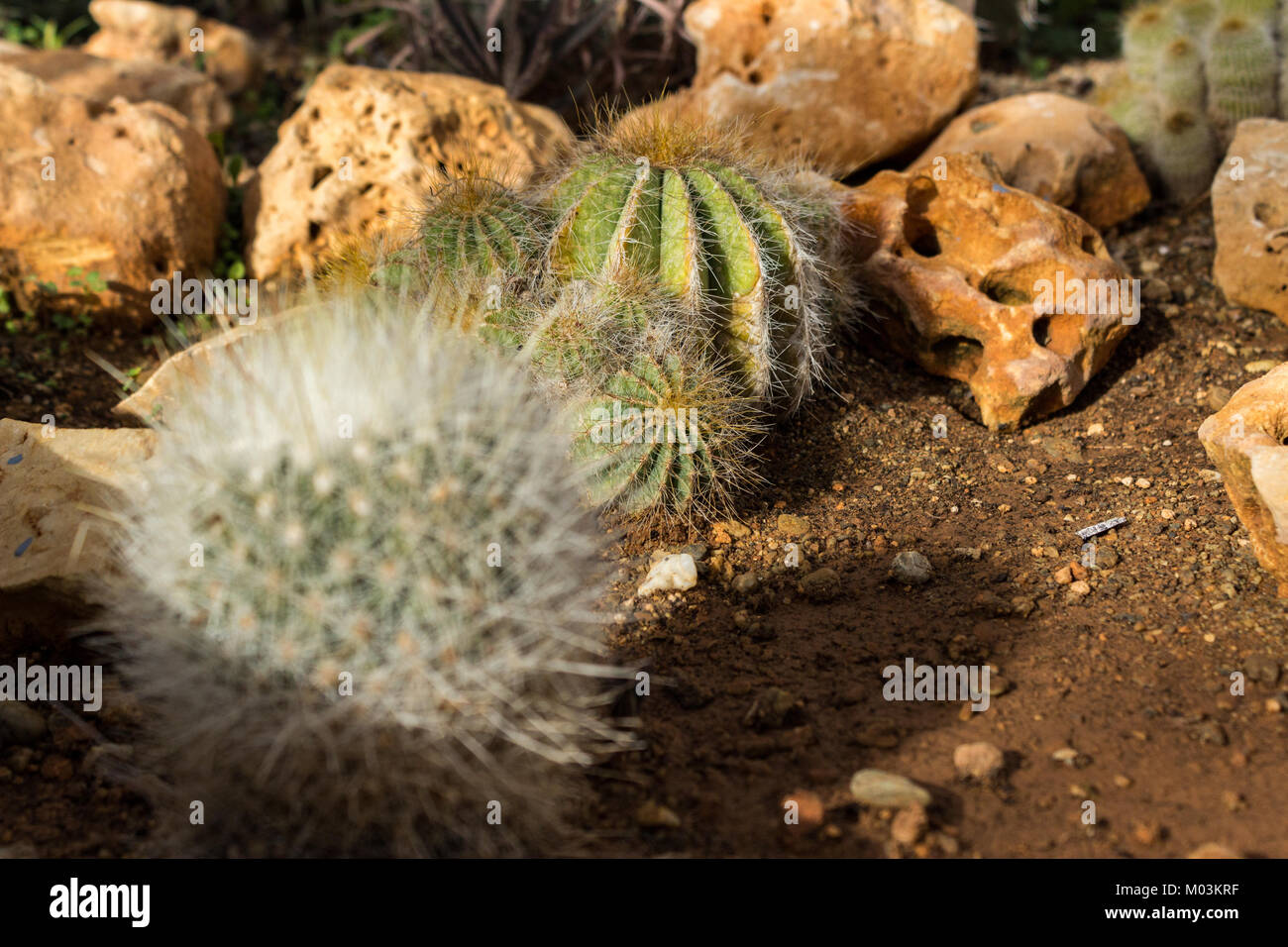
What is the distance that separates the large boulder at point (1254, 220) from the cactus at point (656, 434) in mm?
2719

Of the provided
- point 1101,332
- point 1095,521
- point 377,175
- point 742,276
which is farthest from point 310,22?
point 1095,521

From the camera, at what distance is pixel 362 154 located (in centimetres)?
539

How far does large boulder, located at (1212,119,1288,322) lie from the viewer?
4.93 m

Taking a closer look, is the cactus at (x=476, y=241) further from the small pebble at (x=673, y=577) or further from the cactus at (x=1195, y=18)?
the cactus at (x=1195, y=18)

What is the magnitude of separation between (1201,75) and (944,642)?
4.29m

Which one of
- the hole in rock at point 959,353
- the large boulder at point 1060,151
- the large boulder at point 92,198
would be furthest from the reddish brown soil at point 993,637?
the large boulder at point 92,198

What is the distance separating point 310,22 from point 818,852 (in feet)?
27.3

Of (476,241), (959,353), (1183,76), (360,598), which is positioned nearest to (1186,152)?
(1183,76)

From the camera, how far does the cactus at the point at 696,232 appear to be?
4070 mm

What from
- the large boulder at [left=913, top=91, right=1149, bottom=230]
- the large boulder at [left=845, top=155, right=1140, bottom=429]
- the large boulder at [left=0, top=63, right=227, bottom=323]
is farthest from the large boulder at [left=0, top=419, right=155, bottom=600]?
the large boulder at [left=913, top=91, right=1149, bottom=230]

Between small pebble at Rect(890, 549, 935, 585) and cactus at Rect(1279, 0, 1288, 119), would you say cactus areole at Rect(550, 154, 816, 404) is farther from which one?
cactus at Rect(1279, 0, 1288, 119)

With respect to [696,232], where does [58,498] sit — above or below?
below

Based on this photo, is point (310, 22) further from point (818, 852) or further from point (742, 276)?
point (818, 852)

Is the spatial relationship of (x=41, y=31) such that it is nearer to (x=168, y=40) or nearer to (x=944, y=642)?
(x=168, y=40)
